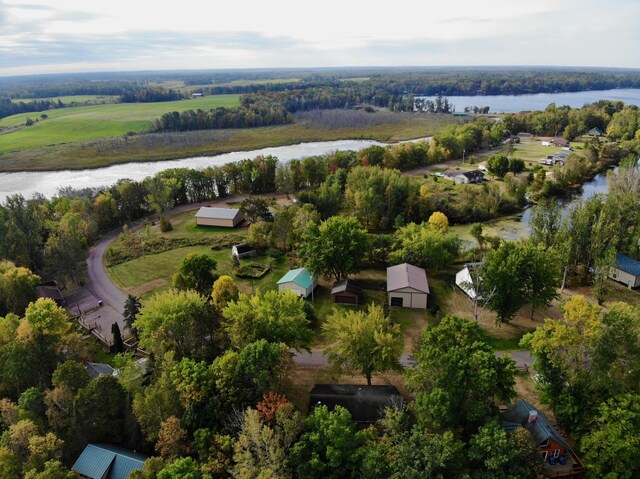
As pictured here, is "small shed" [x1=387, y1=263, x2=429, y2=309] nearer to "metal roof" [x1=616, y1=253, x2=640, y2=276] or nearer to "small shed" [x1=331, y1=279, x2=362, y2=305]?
"small shed" [x1=331, y1=279, x2=362, y2=305]

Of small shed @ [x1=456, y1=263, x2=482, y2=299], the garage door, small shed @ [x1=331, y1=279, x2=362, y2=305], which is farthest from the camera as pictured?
the garage door

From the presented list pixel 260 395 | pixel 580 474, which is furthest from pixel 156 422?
pixel 580 474

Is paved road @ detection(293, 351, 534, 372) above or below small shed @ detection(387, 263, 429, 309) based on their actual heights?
below

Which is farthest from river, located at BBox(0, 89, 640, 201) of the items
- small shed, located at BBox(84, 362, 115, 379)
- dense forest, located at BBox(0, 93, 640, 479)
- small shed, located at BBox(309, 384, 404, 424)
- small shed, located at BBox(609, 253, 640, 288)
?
small shed, located at BBox(609, 253, 640, 288)

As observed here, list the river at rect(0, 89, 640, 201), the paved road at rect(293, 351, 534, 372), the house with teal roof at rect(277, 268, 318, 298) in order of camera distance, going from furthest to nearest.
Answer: the river at rect(0, 89, 640, 201)
the house with teal roof at rect(277, 268, 318, 298)
the paved road at rect(293, 351, 534, 372)

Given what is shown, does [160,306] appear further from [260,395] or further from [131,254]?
[131,254]

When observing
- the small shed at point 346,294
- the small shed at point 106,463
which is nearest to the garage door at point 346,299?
the small shed at point 346,294
